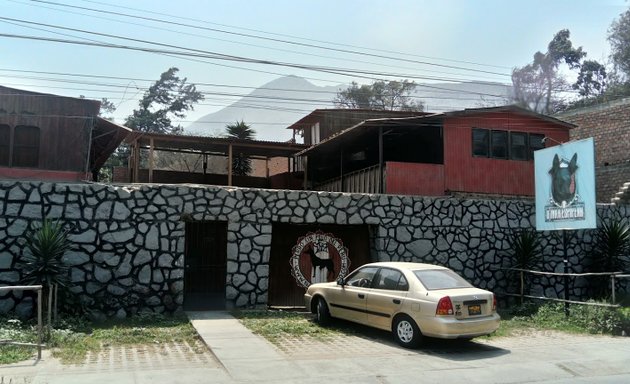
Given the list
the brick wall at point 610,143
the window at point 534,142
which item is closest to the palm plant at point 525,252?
the window at point 534,142

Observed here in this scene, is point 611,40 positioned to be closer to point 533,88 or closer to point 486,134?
point 533,88

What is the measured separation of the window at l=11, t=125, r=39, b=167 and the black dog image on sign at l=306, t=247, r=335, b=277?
30.7 feet

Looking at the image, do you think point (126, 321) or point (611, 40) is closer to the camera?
point (126, 321)

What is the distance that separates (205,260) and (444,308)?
8.44 meters

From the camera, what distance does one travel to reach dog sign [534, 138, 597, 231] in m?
13.1

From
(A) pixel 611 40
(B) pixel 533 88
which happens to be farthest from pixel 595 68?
(B) pixel 533 88

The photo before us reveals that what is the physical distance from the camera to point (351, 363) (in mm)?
8648

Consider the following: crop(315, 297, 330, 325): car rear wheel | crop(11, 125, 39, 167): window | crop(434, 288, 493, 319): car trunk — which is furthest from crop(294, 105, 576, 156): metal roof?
crop(11, 125, 39, 167): window

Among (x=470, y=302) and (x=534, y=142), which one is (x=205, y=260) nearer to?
(x=470, y=302)

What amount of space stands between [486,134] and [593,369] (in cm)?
1060

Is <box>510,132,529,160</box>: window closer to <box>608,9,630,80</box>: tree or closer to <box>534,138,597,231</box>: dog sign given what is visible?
<box>534,138,597,231</box>: dog sign

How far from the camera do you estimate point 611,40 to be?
1847 inches

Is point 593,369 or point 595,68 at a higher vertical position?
point 595,68

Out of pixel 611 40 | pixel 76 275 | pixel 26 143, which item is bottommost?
pixel 76 275
